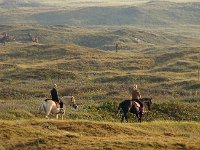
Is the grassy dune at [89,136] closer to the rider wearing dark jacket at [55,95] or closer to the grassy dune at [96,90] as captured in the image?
the grassy dune at [96,90]

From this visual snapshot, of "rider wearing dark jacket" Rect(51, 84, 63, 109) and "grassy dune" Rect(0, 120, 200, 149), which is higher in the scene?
"rider wearing dark jacket" Rect(51, 84, 63, 109)

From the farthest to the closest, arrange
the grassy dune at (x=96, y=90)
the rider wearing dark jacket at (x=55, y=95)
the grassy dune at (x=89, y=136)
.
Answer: the rider wearing dark jacket at (x=55, y=95) → the grassy dune at (x=96, y=90) → the grassy dune at (x=89, y=136)

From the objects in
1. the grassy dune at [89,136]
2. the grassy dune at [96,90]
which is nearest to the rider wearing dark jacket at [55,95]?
the grassy dune at [96,90]

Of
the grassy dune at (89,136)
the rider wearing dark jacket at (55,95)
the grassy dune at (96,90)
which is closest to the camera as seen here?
the grassy dune at (89,136)

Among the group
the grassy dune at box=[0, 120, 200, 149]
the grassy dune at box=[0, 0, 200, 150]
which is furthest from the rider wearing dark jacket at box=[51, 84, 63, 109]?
the grassy dune at box=[0, 120, 200, 149]

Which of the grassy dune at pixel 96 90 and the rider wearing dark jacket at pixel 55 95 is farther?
the rider wearing dark jacket at pixel 55 95

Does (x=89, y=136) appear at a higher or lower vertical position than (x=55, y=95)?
lower

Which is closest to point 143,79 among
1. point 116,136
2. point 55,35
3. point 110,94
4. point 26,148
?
point 110,94

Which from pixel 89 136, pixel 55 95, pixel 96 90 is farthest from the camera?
pixel 96 90

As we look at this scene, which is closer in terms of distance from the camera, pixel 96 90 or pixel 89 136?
pixel 89 136

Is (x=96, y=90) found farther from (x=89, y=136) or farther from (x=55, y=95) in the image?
(x=89, y=136)

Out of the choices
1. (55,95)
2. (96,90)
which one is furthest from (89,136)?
(96,90)

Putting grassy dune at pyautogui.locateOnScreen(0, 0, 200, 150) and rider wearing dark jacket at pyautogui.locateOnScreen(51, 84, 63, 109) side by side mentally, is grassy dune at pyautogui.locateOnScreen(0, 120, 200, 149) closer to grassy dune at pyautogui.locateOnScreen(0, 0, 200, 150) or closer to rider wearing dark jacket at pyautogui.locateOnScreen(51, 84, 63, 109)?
grassy dune at pyautogui.locateOnScreen(0, 0, 200, 150)

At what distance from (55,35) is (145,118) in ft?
330
